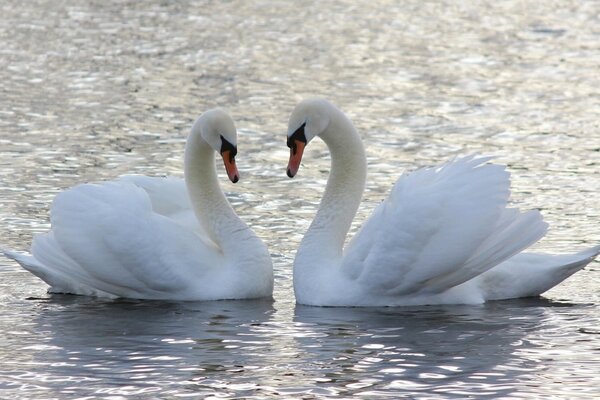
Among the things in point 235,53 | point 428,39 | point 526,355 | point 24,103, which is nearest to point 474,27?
point 428,39

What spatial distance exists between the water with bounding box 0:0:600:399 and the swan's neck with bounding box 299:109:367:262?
1.58 ft

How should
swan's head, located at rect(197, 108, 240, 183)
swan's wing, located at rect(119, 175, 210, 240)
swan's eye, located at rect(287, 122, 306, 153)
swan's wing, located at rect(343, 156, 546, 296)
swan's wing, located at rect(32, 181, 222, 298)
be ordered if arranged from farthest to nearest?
swan's wing, located at rect(119, 175, 210, 240), swan's eye, located at rect(287, 122, 306, 153), swan's head, located at rect(197, 108, 240, 183), swan's wing, located at rect(32, 181, 222, 298), swan's wing, located at rect(343, 156, 546, 296)

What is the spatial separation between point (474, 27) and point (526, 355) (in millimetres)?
16261

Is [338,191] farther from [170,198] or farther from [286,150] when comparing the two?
[286,150]

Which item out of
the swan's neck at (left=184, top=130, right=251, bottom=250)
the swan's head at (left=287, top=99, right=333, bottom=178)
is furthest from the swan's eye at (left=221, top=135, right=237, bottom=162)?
the swan's head at (left=287, top=99, right=333, bottom=178)

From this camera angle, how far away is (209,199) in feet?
36.1

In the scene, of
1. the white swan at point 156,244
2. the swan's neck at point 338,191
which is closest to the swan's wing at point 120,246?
the white swan at point 156,244

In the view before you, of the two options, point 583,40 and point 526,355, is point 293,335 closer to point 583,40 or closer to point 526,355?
point 526,355

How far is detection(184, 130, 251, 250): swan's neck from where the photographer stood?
10.9 metres

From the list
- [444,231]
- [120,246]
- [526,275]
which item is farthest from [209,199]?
[526,275]

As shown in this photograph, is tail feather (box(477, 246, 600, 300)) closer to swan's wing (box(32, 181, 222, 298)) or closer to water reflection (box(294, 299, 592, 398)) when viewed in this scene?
water reflection (box(294, 299, 592, 398))

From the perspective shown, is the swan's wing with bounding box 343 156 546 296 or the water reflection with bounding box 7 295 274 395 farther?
the swan's wing with bounding box 343 156 546 296

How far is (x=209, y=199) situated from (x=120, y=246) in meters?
0.88

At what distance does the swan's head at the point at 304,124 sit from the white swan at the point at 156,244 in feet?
1.36
